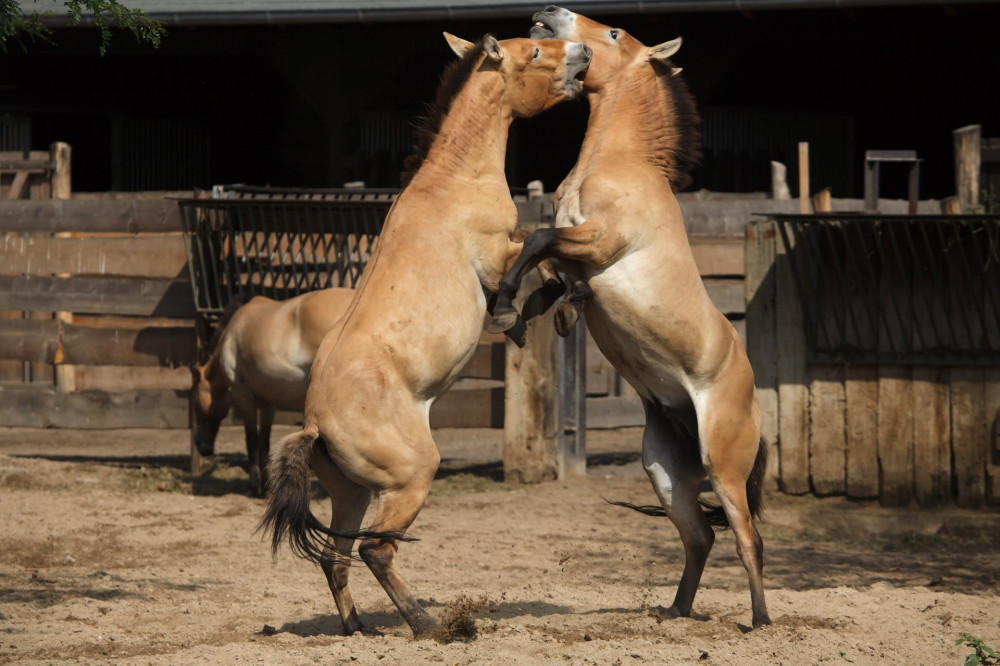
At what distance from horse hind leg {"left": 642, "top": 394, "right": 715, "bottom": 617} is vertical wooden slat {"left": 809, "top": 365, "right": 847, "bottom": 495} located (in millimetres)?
3210

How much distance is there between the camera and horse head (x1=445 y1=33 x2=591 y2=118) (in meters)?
5.35

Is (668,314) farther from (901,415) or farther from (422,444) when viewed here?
(901,415)

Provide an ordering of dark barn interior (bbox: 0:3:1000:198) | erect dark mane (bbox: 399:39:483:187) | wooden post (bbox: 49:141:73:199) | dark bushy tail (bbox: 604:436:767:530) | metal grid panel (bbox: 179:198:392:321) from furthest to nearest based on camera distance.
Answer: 1. dark barn interior (bbox: 0:3:1000:198)
2. wooden post (bbox: 49:141:73:199)
3. metal grid panel (bbox: 179:198:392:321)
4. dark bushy tail (bbox: 604:436:767:530)
5. erect dark mane (bbox: 399:39:483:187)

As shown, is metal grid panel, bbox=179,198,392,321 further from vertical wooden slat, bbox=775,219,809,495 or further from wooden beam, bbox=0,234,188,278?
vertical wooden slat, bbox=775,219,809,495

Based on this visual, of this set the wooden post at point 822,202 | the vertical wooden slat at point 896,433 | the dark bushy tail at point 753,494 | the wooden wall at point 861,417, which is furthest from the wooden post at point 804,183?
the dark bushy tail at point 753,494

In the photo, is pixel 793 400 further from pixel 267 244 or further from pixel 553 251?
pixel 267 244

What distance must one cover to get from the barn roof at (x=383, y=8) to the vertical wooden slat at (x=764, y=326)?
3.19 meters

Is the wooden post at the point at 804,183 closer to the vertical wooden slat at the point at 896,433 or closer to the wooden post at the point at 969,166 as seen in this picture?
the wooden post at the point at 969,166

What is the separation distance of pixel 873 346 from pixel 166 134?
9877mm

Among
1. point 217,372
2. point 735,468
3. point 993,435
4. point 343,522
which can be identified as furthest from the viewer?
point 217,372

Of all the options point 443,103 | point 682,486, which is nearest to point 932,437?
point 682,486

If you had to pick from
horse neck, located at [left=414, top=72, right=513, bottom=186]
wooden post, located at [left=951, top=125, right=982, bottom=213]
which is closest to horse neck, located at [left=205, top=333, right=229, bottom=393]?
horse neck, located at [left=414, top=72, right=513, bottom=186]

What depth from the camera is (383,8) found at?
11734 mm

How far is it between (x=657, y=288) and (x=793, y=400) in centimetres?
382
